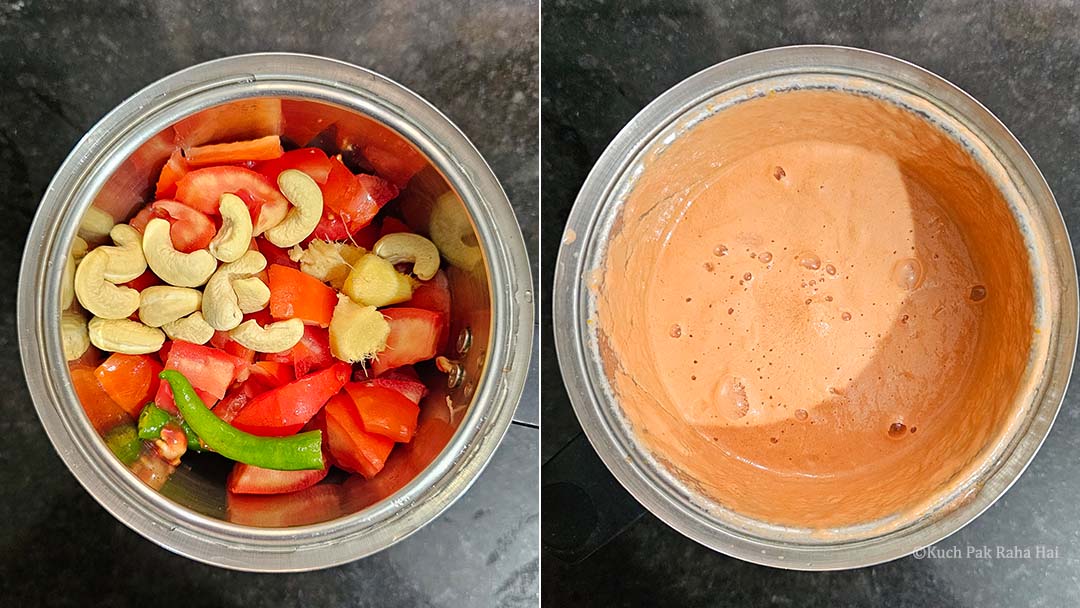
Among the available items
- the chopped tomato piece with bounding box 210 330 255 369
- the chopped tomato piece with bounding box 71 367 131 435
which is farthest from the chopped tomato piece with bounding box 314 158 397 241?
the chopped tomato piece with bounding box 71 367 131 435

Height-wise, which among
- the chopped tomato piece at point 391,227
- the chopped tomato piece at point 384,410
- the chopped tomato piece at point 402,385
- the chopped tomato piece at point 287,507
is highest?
the chopped tomato piece at point 391,227

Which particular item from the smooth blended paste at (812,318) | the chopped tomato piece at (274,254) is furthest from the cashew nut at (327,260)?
the smooth blended paste at (812,318)

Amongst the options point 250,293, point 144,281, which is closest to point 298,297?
point 250,293

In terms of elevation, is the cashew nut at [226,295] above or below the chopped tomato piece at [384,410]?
above

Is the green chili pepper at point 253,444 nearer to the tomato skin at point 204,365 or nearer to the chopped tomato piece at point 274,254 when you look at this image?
the tomato skin at point 204,365

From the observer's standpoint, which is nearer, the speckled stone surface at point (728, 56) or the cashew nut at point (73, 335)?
the cashew nut at point (73, 335)

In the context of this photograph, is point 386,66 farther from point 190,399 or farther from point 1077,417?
point 1077,417

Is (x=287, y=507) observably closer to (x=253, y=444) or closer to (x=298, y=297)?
(x=253, y=444)
